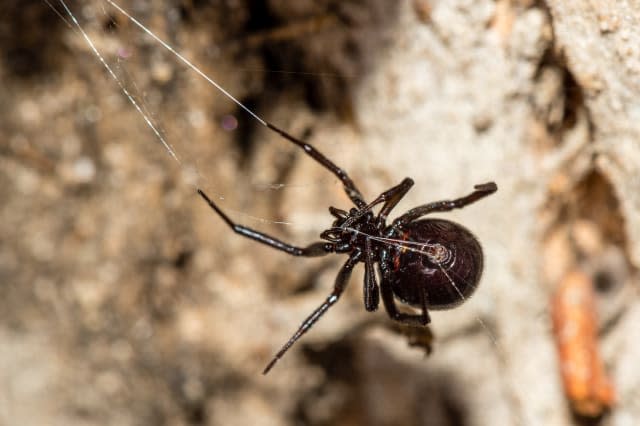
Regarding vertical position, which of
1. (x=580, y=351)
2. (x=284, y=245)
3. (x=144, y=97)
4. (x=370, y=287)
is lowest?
(x=580, y=351)

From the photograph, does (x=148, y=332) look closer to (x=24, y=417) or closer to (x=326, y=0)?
(x=24, y=417)

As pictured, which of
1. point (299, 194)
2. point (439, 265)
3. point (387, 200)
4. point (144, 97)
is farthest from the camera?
point (299, 194)

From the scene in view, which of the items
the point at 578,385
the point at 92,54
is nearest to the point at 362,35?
the point at 92,54

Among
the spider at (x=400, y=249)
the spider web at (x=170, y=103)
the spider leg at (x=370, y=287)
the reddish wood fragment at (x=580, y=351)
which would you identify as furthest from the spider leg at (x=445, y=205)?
the reddish wood fragment at (x=580, y=351)

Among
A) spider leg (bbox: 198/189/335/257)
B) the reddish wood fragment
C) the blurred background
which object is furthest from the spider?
the reddish wood fragment

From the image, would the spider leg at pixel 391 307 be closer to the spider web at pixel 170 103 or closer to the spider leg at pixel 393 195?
the spider leg at pixel 393 195

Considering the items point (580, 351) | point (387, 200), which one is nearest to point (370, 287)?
point (387, 200)

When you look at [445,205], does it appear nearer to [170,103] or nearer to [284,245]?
[284,245]
